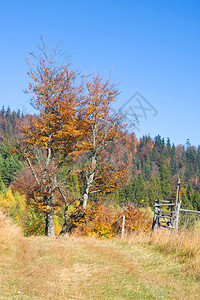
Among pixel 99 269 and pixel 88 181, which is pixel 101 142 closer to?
pixel 88 181

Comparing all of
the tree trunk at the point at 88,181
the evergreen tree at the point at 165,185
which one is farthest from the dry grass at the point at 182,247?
the evergreen tree at the point at 165,185

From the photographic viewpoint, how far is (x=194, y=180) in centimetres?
11019

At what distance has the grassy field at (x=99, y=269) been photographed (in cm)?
591

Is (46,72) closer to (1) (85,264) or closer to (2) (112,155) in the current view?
(2) (112,155)

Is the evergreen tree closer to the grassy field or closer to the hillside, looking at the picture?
the hillside

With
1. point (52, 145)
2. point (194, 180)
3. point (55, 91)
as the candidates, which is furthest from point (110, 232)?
point (194, 180)

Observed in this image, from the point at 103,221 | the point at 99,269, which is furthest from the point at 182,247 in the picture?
the point at 103,221

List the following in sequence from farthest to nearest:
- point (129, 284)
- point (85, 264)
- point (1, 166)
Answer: point (1, 166), point (85, 264), point (129, 284)

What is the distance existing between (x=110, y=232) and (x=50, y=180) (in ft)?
17.7

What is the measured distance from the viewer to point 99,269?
727 centimetres

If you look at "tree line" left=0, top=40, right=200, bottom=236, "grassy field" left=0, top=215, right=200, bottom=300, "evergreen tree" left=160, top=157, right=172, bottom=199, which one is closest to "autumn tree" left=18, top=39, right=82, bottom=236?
"tree line" left=0, top=40, right=200, bottom=236

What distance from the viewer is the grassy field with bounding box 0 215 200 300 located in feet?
19.4

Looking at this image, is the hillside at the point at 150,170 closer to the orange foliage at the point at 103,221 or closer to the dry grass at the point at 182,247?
the orange foliage at the point at 103,221

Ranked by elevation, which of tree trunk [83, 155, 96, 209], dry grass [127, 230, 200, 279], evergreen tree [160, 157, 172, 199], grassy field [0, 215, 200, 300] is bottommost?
grassy field [0, 215, 200, 300]
